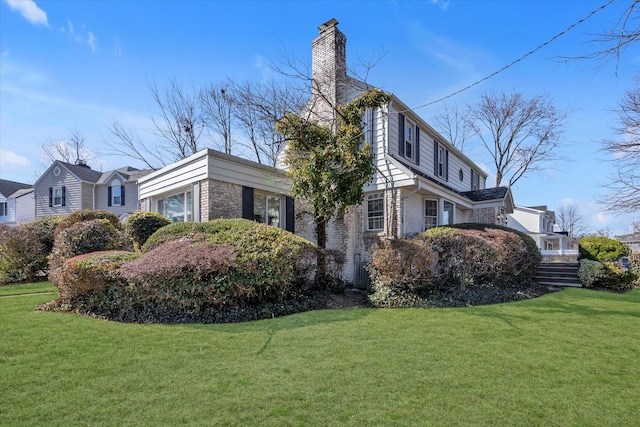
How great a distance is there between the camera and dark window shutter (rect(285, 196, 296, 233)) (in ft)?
36.2

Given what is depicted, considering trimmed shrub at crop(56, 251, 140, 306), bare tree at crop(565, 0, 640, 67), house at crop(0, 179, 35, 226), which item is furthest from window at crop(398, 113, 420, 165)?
house at crop(0, 179, 35, 226)

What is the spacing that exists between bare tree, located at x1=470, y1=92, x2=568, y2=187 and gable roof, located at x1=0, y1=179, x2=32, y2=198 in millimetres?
41691

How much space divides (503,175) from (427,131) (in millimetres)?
14510

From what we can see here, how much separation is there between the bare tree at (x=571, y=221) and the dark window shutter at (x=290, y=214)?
51.8m

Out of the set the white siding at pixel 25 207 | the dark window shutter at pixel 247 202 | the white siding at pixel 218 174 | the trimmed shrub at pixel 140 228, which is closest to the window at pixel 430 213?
the white siding at pixel 218 174

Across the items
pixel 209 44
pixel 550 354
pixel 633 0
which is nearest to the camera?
pixel 633 0

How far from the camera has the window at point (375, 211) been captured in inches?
459

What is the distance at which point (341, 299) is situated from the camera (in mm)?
8461

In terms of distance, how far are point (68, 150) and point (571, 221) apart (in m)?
64.1

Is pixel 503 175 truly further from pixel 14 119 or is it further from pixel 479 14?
pixel 14 119

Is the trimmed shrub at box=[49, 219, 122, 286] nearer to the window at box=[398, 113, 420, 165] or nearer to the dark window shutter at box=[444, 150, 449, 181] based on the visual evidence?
the window at box=[398, 113, 420, 165]

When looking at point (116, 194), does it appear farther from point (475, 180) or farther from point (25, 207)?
point (475, 180)

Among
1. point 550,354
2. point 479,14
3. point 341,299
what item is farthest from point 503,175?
point 550,354

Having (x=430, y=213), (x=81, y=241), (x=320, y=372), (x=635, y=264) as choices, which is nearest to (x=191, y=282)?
(x=320, y=372)
